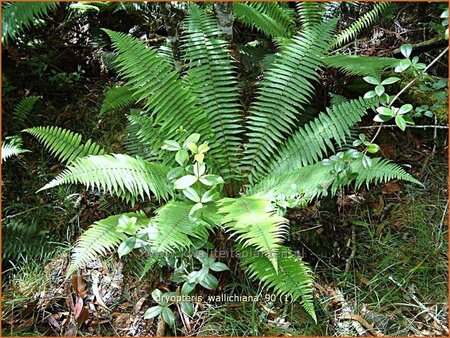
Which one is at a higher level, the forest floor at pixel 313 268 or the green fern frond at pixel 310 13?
the green fern frond at pixel 310 13

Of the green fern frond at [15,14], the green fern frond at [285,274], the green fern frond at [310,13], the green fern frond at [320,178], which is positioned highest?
the green fern frond at [15,14]

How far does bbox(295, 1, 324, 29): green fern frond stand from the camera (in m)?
3.78

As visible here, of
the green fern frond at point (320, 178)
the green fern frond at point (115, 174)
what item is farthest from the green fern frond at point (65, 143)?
the green fern frond at point (320, 178)

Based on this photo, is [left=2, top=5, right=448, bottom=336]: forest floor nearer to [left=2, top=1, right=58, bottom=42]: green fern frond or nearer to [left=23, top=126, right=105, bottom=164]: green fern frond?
[left=23, top=126, right=105, bottom=164]: green fern frond

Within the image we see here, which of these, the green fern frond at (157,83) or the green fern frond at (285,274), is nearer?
the green fern frond at (285,274)

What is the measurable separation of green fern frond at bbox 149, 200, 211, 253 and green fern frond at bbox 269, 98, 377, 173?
0.75m

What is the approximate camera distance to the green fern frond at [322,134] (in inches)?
108

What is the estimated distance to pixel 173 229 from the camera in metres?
2.18

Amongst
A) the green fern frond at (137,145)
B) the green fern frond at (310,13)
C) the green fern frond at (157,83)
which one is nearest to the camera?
the green fern frond at (157,83)

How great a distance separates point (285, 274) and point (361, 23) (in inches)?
89.7

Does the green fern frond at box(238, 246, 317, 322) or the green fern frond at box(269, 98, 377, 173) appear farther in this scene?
the green fern frond at box(269, 98, 377, 173)

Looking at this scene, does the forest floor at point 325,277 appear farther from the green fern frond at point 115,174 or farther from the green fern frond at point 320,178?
the green fern frond at point 115,174

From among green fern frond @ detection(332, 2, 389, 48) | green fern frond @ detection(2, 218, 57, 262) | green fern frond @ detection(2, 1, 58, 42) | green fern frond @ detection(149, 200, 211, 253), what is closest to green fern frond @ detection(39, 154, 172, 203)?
green fern frond @ detection(149, 200, 211, 253)

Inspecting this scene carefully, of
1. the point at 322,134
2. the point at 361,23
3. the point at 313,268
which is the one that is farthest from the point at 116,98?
the point at 361,23
